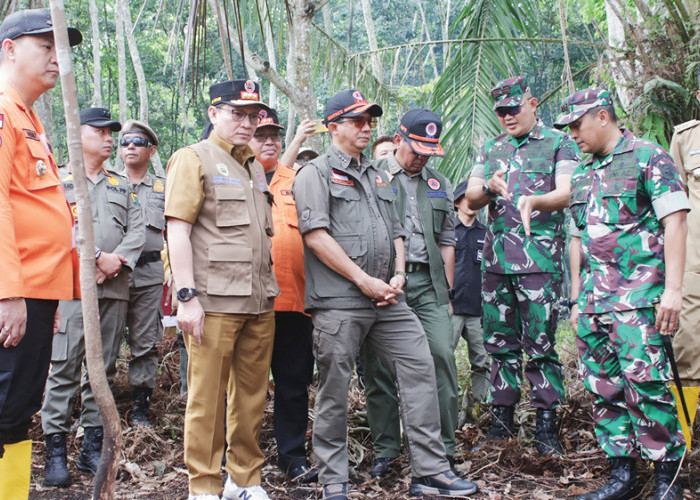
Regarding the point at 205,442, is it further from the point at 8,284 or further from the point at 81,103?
the point at 81,103

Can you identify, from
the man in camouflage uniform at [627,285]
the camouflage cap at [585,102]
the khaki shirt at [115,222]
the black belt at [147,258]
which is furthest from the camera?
the black belt at [147,258]

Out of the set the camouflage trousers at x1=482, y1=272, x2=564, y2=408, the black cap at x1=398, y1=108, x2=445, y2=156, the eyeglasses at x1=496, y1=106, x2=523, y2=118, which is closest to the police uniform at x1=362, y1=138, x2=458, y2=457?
the black cap at x1=398, y1=108, x2=445, y2=156

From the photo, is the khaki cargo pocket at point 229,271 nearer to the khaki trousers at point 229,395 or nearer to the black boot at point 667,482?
the khaki trousers at point 229,395

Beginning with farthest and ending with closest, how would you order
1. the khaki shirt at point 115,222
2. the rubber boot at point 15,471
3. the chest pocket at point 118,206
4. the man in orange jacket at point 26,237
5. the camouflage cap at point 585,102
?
the chest pocket at point 118,206 → the khaki shirt at point 115,222 → the camouflage cap at point 585,102 → the rubber boot at point 15,471 → the man in orange jacket at point 26,237

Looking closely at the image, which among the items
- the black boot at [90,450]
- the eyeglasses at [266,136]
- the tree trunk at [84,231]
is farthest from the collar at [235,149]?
the black boot at [90,450]

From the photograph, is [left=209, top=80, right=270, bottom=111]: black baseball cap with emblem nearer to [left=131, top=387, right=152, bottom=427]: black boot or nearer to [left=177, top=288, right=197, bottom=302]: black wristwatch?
[left=177, top=288, right=197, bottom=302]: black wristwatch

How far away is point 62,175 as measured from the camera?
4.73 meters

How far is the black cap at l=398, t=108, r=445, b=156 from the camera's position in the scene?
13.3ft

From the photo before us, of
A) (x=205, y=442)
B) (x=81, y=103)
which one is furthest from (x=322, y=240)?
(x=81, y=103)

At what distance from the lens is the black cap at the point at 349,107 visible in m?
3.72

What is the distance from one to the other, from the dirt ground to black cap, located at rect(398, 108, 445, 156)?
1902 mm

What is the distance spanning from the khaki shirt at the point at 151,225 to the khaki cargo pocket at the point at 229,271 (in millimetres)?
1837

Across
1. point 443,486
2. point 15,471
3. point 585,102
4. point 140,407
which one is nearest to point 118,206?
point 140,407

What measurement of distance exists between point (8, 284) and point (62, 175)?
8.26 feet
